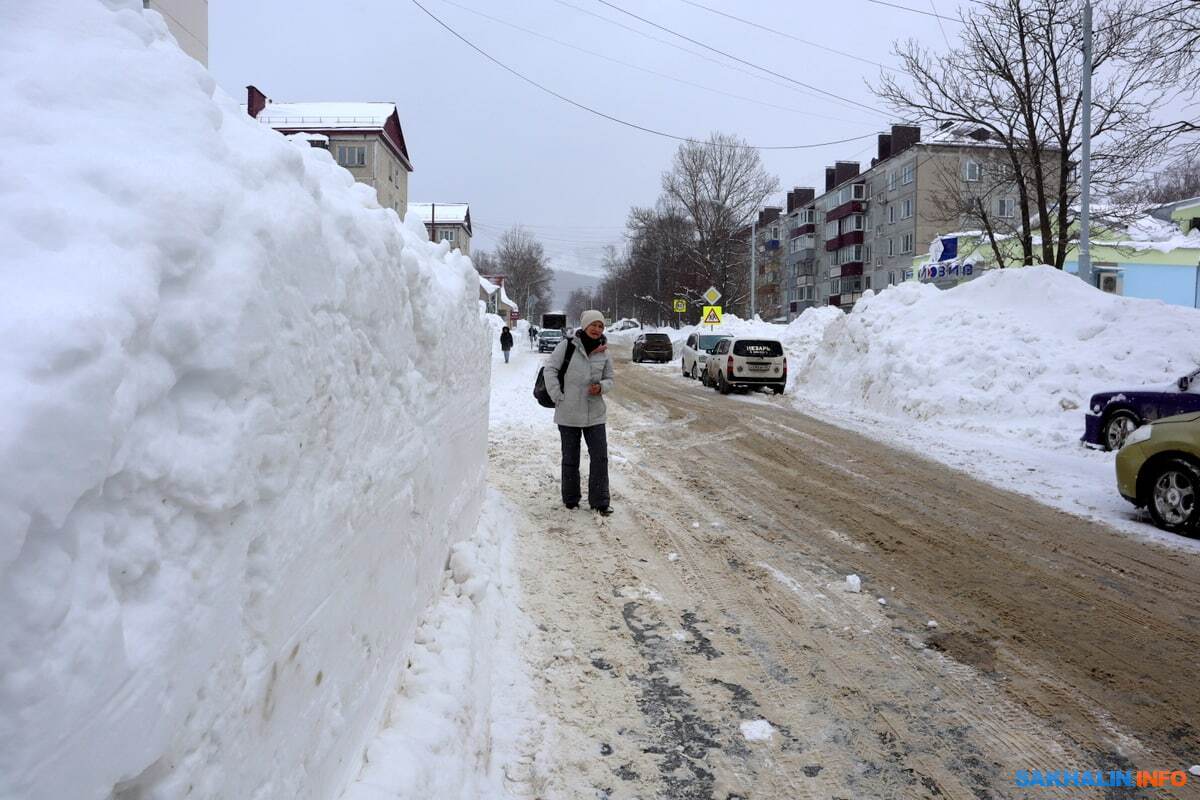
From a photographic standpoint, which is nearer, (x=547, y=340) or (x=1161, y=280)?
(x=1161, y=280)

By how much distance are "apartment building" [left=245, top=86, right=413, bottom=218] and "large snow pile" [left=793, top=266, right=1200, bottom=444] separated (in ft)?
154

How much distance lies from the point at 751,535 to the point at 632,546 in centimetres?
111

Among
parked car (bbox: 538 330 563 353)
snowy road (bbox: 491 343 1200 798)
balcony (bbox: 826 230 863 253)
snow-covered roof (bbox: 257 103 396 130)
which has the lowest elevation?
snowy road (bbox: 491 343 1200 798)

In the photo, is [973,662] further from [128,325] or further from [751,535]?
[128,325]

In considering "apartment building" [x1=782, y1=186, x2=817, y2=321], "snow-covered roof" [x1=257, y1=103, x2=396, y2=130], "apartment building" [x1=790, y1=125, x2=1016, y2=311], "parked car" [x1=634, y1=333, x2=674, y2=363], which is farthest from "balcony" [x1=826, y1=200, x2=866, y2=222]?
"snow-covered roof" [x1=257, y1=103, x2=396, y2=130]

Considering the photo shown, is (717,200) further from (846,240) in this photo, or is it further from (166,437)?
(166,437)

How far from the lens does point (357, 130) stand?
59.9m

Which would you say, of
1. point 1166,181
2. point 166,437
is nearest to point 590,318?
point 166,437

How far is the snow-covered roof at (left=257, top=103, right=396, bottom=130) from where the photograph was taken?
59969 mm

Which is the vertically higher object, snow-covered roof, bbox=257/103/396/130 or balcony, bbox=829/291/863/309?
snow-covered roof, bbox=257/103/396/130

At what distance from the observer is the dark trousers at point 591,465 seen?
25.8 feet

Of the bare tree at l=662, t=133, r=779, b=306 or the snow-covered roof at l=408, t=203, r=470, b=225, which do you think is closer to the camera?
the bare tree at l=662, t=133, r=779, b=306

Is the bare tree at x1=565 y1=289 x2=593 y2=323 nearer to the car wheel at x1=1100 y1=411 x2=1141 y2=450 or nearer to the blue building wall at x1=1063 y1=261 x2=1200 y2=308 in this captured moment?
the blue building wall at x1=1063 y1=261 x2=1200 y2=308

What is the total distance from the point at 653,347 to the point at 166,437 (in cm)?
3876
